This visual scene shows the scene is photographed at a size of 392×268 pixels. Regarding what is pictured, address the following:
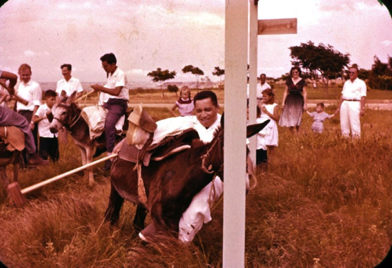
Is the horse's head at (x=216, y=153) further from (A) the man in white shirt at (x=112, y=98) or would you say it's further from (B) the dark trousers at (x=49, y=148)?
(B) the dark trousers at (x=49, y=148)

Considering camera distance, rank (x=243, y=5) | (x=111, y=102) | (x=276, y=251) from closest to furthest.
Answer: (x=243, y=5), (x=276, y=251), (x=111, y=102)

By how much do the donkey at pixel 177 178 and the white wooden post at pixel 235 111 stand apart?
0.10 meters

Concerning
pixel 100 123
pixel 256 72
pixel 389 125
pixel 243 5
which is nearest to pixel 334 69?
pixel 389 125

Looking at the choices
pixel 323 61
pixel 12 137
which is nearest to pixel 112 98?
pixel 12 137

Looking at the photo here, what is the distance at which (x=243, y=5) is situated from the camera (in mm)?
2633

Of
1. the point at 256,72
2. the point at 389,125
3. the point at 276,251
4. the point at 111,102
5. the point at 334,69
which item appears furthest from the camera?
the point at 334,69

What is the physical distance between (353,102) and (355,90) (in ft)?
0.67

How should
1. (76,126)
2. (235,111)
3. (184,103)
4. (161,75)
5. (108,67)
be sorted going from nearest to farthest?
(235,111) → (161,75) → (108,67) → (184,103) → (76,126)

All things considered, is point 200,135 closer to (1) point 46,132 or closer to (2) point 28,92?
(2) point 28,92

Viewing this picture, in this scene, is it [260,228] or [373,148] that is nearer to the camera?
[260,228]

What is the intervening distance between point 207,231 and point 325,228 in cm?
98

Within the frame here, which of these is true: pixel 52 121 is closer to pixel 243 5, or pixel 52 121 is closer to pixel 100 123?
pixel 100 123

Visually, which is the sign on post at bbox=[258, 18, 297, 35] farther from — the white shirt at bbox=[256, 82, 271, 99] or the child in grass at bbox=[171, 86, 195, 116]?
the white shirt at bbox=[256, 82, 271, 99]

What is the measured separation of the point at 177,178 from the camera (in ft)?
9.45
